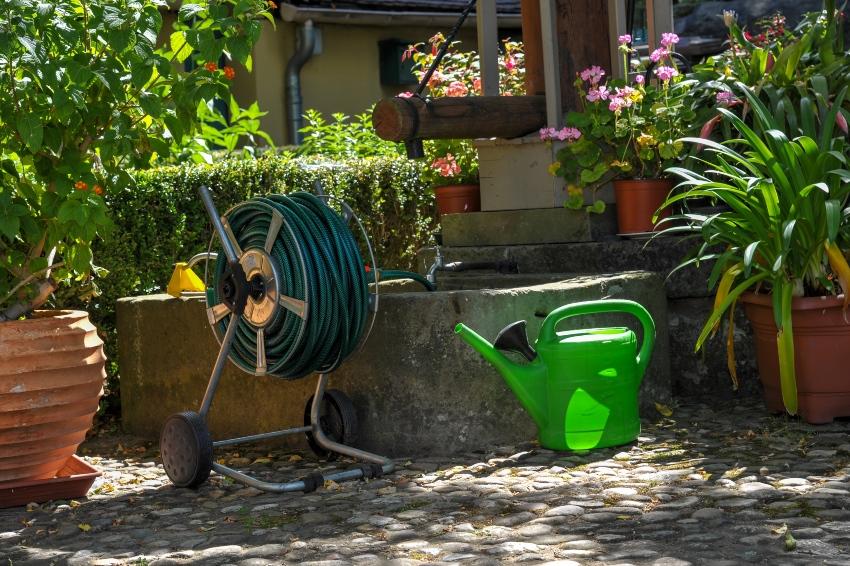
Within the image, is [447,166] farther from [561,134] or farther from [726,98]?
[726,98]

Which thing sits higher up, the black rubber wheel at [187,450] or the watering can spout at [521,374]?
the watering can spout at [521,374]

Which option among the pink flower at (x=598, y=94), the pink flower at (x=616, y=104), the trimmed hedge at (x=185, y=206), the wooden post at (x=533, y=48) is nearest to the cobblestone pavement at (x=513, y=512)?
the trimmed hedge at (x=185, y=206)

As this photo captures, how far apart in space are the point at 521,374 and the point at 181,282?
177 centimetres

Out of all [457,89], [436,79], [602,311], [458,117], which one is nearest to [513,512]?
[602,311]

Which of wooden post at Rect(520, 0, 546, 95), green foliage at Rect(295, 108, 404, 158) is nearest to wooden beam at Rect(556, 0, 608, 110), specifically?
wooden post at Rect(520, 0, 546, 95)

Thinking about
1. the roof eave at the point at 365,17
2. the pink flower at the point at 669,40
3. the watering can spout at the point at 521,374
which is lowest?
the watering can spout at the point at 521,374

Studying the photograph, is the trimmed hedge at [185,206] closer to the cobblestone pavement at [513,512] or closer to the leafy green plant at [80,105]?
the leafy green plant at [80,105]

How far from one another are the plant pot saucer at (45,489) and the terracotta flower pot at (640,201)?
9.12 ft

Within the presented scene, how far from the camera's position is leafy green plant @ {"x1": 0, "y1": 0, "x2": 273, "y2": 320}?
431 cm

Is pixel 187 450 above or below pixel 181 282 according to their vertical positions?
below

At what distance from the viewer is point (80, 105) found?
434cm

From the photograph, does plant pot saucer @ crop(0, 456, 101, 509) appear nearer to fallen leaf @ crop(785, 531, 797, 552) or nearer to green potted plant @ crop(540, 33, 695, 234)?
fallen leaf @ crop(785, 531, 797, 552)

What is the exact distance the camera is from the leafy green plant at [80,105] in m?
4.31

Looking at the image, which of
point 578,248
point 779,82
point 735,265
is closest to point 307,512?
point 735,265
